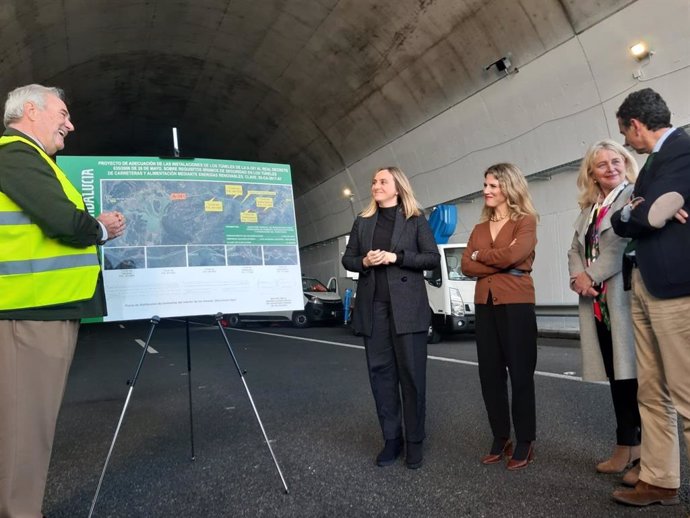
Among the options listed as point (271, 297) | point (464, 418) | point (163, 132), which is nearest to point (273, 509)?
point (271, 297)

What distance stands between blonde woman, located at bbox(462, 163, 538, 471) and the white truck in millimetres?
7631

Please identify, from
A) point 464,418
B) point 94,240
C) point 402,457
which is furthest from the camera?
point 464,418

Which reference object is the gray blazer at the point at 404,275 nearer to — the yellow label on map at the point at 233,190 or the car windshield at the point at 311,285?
the yellow label on map at the point at 233,190

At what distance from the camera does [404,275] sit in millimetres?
3678

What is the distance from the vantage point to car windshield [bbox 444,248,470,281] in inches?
461

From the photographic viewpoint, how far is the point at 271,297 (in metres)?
3.91

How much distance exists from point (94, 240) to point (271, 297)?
1.57 meters

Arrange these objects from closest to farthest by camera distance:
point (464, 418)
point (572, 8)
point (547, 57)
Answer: point (464, 418) → point (572, 8) → point (547, 57)

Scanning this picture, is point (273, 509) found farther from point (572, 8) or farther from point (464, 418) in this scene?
point (572, 8)

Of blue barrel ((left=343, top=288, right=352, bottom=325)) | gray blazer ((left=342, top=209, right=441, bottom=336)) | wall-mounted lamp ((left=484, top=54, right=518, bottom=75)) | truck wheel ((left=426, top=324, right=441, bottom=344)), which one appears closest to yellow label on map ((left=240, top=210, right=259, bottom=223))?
gray blazer ((left=342, top=209, right=441, bottom=336))

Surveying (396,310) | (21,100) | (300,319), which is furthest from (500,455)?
(300,319)

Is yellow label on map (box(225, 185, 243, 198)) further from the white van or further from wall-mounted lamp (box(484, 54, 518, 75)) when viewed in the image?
the white van

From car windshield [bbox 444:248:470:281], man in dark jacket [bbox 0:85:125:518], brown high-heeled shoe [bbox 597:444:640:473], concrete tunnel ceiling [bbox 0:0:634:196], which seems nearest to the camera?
man in dark jacket [bbox 0:85:125:518]

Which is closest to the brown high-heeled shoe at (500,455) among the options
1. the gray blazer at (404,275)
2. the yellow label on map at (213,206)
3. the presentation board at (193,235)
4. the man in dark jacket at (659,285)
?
the man in dark jacket at (659,285)
